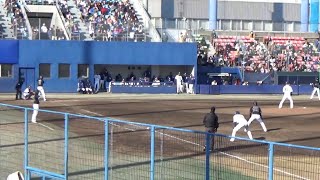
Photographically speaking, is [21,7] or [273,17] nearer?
[21,7]

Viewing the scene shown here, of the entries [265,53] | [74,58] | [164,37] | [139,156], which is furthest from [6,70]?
[139,156]

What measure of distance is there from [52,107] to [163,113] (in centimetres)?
588

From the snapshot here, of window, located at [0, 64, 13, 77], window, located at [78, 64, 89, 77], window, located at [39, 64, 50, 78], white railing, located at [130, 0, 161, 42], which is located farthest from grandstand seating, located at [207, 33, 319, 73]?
window, located at [0, 64, 13, 77]

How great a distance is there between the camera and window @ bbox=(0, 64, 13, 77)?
48.7 m

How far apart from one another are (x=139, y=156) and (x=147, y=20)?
43.5 m

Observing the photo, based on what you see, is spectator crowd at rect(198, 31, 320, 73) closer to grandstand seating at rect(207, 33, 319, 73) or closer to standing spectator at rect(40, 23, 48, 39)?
grandstand seating at rect(207, 33, 319, 73)

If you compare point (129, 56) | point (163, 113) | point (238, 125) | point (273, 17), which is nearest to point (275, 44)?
point (273, 17)

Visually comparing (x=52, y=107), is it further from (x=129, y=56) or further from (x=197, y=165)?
(x=197, y=165)

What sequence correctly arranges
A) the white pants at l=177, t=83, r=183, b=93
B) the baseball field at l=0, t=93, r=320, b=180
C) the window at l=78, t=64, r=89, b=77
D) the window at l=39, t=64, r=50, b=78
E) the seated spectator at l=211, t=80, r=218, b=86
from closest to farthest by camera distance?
the baseball field at l=0, t=93, r=320, b=180, the window at l=39, t=64, r=50, b=78, the window at l=78, t=64, r=89, b=77, the white pants at l=177, t=83, r=183, b=93, the seated spectator at l=211, t=80, r=218, b=86

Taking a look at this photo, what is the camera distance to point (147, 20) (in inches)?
2247

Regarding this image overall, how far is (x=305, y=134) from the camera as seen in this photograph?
1000 inches

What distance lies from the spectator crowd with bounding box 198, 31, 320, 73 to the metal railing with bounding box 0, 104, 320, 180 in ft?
131

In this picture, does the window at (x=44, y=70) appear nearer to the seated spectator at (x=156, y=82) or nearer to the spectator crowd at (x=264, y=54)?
the seated spectator at (x=156, y=82)

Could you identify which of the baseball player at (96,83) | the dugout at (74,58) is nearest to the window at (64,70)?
the dugout at (74,58)
